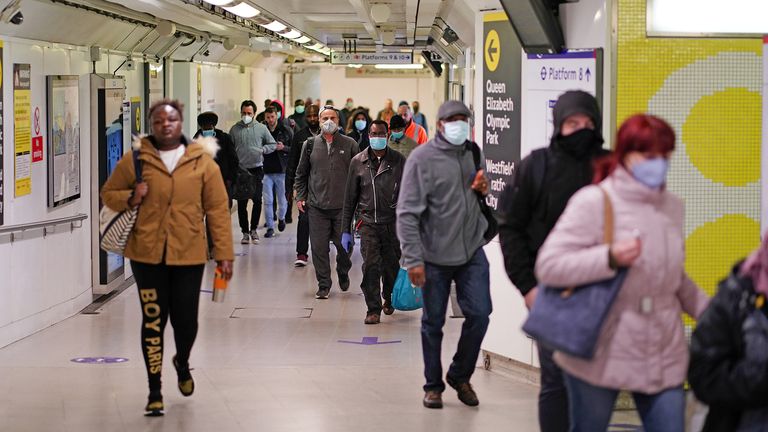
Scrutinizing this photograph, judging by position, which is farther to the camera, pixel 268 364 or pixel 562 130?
pixel 268 364

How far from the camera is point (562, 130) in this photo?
16.8ft

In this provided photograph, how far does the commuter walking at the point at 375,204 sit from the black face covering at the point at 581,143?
200 inches

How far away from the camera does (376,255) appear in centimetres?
1042

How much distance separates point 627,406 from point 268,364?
2671 millimetres

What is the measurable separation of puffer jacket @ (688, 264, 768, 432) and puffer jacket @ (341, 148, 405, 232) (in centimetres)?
638

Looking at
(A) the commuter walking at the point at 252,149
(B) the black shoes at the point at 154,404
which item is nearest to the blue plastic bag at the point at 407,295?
(B) the black shoes at the point at 154,404

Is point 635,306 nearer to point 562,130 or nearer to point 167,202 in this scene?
point 562,130

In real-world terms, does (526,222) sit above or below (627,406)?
above

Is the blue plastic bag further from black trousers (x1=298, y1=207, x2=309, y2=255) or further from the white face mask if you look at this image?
black trousers (x1=298, y1=207, x2=309, y2=255)

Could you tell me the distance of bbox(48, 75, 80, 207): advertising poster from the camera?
10594 mm

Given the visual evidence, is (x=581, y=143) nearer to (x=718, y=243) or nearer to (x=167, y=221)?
(x=718, y=243)

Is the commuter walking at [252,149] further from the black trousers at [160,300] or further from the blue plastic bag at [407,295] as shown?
the black trousers at [160,300]

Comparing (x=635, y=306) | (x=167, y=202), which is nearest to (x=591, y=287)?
(x=635, y=306)

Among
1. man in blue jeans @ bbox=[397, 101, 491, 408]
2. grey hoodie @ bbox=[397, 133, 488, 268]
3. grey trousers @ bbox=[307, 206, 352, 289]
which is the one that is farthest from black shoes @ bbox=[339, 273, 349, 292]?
grey hoodie @ bbox=[397, 133, 488, 268]
